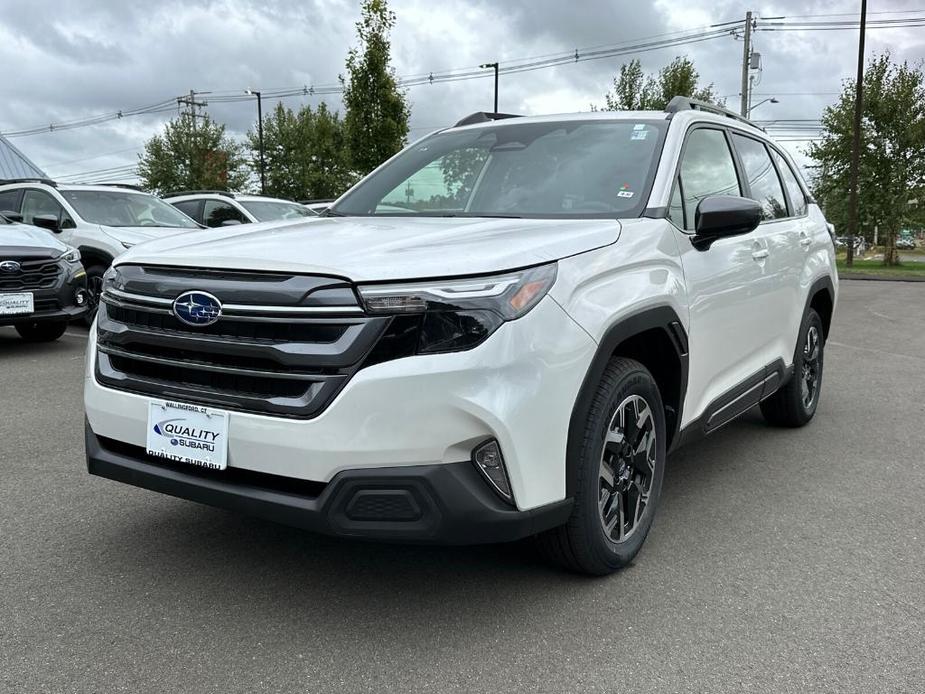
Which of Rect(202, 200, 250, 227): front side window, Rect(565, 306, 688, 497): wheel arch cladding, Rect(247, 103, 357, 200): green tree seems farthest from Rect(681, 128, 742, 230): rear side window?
Rect(247, 103, 357, 200): green tree

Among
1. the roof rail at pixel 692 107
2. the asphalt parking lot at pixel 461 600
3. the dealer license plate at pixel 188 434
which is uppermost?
the roof rail at pixel 692 107

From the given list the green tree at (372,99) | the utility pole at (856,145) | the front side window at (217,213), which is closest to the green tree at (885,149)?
the utility pole at (856,145)

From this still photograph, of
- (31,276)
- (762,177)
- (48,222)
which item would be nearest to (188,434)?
(762,177)

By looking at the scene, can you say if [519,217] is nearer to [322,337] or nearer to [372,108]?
[322,337]

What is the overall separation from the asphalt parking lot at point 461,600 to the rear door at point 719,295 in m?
0.53

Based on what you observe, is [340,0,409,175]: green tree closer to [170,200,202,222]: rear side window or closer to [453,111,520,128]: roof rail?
[170,200,202,222]: rear side window

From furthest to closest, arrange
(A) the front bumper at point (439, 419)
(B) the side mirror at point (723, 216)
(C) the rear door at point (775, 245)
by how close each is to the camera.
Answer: (C) the rear door at point (775, 245), (B) the side mirror at point (723, 216), (A) the front bumper at point (439, 419)

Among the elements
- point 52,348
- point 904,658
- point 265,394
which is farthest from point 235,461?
point 52,348

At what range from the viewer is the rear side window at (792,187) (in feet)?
17.2

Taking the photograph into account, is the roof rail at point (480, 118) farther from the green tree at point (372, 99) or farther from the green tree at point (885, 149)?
the green tree at point (885, 149)

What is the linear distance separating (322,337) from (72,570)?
1.51 metres

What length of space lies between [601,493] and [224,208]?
11.1m

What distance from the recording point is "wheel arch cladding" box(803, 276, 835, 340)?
524 centimetres

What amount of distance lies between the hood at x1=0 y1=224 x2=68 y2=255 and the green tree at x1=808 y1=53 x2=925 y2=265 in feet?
94.2
